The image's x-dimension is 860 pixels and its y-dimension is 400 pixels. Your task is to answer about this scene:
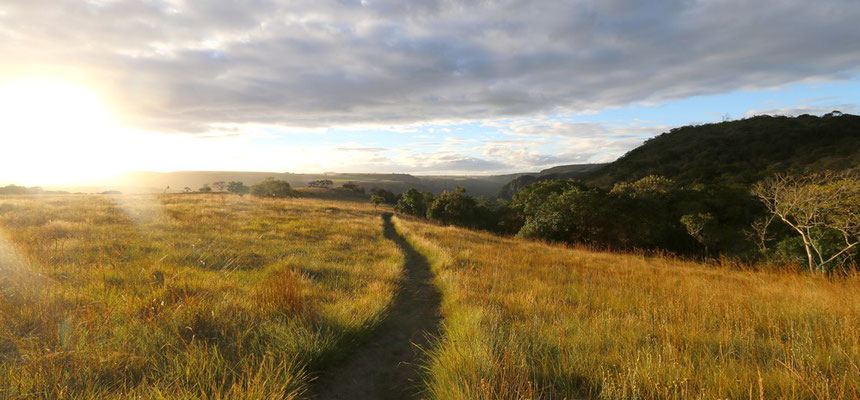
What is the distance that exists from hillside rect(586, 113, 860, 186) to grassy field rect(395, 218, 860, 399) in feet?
213

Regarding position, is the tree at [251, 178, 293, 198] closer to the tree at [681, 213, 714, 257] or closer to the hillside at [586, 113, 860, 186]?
the tree at [681, 213, 714, 257]

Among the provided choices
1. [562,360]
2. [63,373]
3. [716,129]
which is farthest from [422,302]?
[716,129]

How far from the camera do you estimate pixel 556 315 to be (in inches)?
186

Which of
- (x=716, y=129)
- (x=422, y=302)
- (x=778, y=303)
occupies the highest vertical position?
(x=716, y=129)

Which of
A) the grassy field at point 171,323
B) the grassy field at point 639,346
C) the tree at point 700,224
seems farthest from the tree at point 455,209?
the grassy field at point 639,346

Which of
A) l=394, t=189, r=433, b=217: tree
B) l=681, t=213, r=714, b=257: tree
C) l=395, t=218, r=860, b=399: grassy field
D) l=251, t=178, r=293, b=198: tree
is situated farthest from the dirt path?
l=251, t=178, r=293, b=198: tree

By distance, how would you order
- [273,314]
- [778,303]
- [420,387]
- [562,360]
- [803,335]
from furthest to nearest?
[778,303]
[273,314]
[803,335]
[420,387]
[562,360]

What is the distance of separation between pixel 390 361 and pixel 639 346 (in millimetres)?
2885

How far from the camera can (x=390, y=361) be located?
13.4 feet

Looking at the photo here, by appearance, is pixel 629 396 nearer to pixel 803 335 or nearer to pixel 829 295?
pixel 803 335

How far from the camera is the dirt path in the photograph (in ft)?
11.1

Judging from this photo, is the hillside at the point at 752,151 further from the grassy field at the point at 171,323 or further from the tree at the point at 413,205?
the grassy field at the point at 171,323

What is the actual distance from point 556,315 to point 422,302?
277 cm

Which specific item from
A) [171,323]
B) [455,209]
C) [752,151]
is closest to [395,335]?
[171,323]
